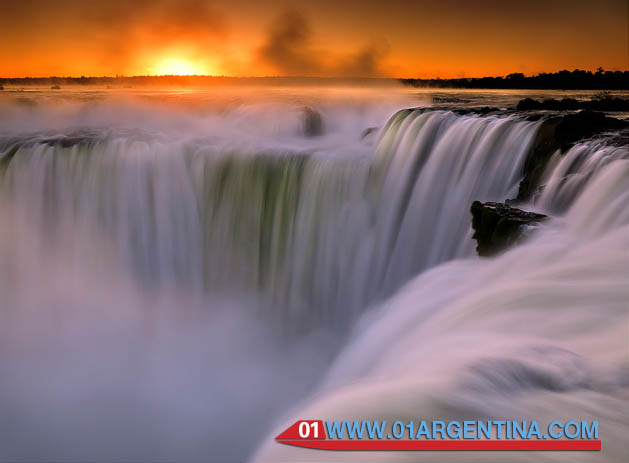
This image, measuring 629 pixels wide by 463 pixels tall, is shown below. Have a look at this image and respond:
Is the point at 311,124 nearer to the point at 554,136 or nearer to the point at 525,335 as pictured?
the point at 554,136

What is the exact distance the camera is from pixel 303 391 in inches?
295

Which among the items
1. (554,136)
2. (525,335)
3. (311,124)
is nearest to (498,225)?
(525,335)

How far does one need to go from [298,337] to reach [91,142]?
294 inches

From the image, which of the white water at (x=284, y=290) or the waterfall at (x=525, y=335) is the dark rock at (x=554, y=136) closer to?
the white water at (x=284, y=290)

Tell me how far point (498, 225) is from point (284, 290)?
534 cm

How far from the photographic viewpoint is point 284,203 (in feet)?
34.1

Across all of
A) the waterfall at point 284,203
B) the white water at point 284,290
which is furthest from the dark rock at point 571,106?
the white water at point 284,290

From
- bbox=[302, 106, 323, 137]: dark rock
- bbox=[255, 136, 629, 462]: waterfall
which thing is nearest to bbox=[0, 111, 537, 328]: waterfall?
bbox=[255, 136, 629, 462]: waterfall

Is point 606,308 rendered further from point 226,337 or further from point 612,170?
point 226,337

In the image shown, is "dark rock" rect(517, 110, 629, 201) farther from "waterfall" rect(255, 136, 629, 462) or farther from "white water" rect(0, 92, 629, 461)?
"waterfall" rect(255, 136, 629, 462)

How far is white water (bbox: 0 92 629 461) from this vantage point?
3369mm

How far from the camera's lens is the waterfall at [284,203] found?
8.40 meters

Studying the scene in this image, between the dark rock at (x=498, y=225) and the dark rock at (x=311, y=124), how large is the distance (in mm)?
12563

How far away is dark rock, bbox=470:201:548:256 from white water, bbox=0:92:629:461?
0.22 meters
